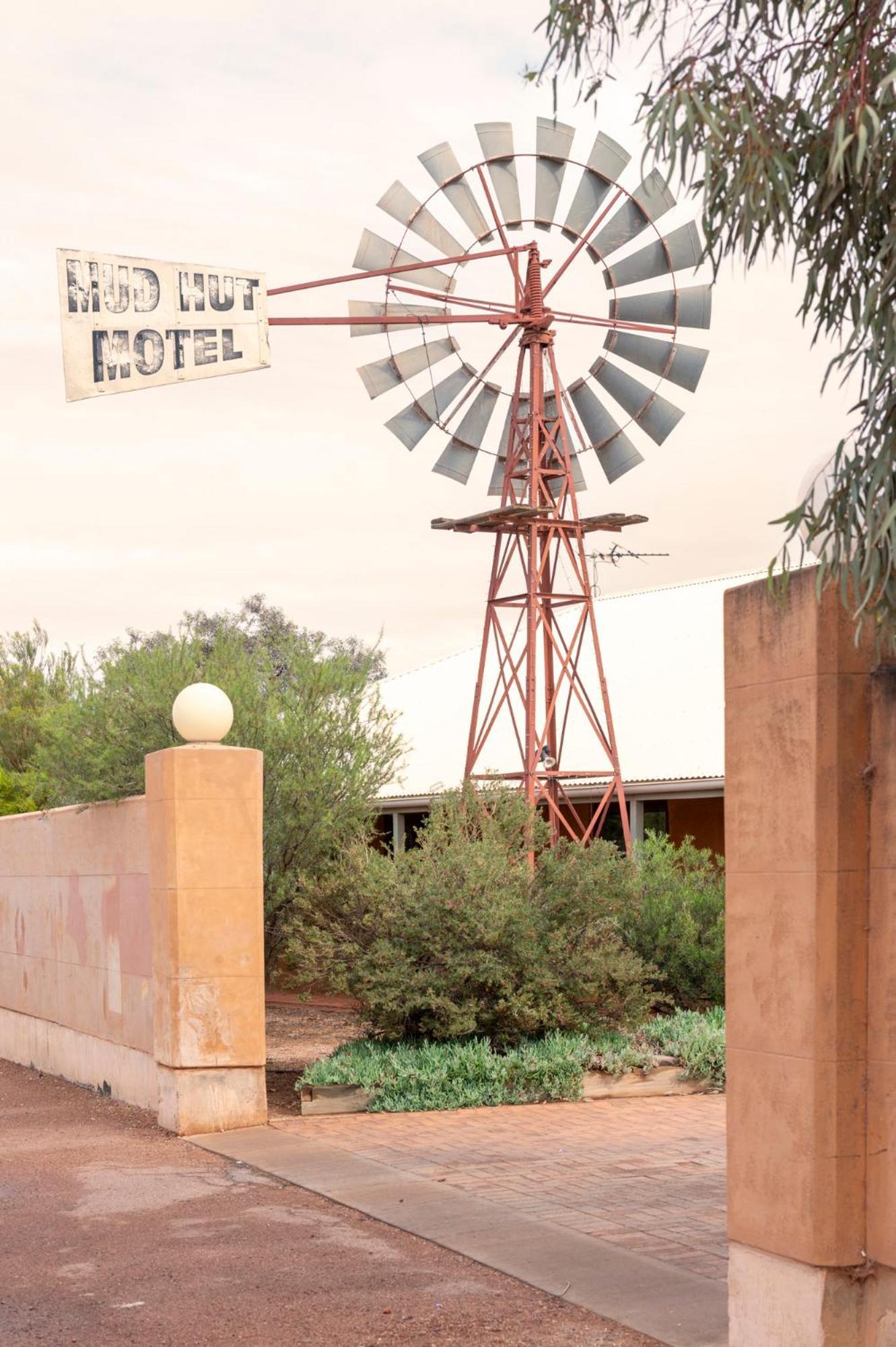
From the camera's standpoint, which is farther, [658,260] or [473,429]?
[473,429]

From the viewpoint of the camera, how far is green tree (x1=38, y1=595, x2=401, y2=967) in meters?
16.7

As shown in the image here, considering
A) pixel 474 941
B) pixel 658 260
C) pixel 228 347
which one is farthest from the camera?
pixel 658 260

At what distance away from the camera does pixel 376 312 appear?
57.8ft

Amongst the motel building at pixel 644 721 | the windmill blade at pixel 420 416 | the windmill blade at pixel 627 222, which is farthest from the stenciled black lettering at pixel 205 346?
the windmill blade at pixel 627 222

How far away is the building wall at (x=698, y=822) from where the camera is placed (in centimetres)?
2248

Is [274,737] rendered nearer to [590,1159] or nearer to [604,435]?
[604,435]

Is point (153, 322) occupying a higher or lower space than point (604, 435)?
higher

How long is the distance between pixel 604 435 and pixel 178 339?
6.20m

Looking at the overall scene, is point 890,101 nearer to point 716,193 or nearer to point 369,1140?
point 716,193

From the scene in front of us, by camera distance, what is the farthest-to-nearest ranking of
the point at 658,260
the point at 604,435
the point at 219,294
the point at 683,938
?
the point at 604,435, the point at 658,260, the point at 683,938, the point at 219,294

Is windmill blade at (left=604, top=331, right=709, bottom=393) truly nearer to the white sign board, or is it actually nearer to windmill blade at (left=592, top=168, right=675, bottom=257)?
windmill blade at (left=592, top=168, right=675, bottom=257)

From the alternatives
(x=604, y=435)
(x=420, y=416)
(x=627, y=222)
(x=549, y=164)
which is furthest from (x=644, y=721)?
(x=549, y=164)

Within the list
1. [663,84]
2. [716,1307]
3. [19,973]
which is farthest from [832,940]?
[19,973]

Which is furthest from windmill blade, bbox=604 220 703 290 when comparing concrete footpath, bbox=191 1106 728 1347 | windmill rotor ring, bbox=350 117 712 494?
concrete footpath, bbox=191 1106 728 1347
